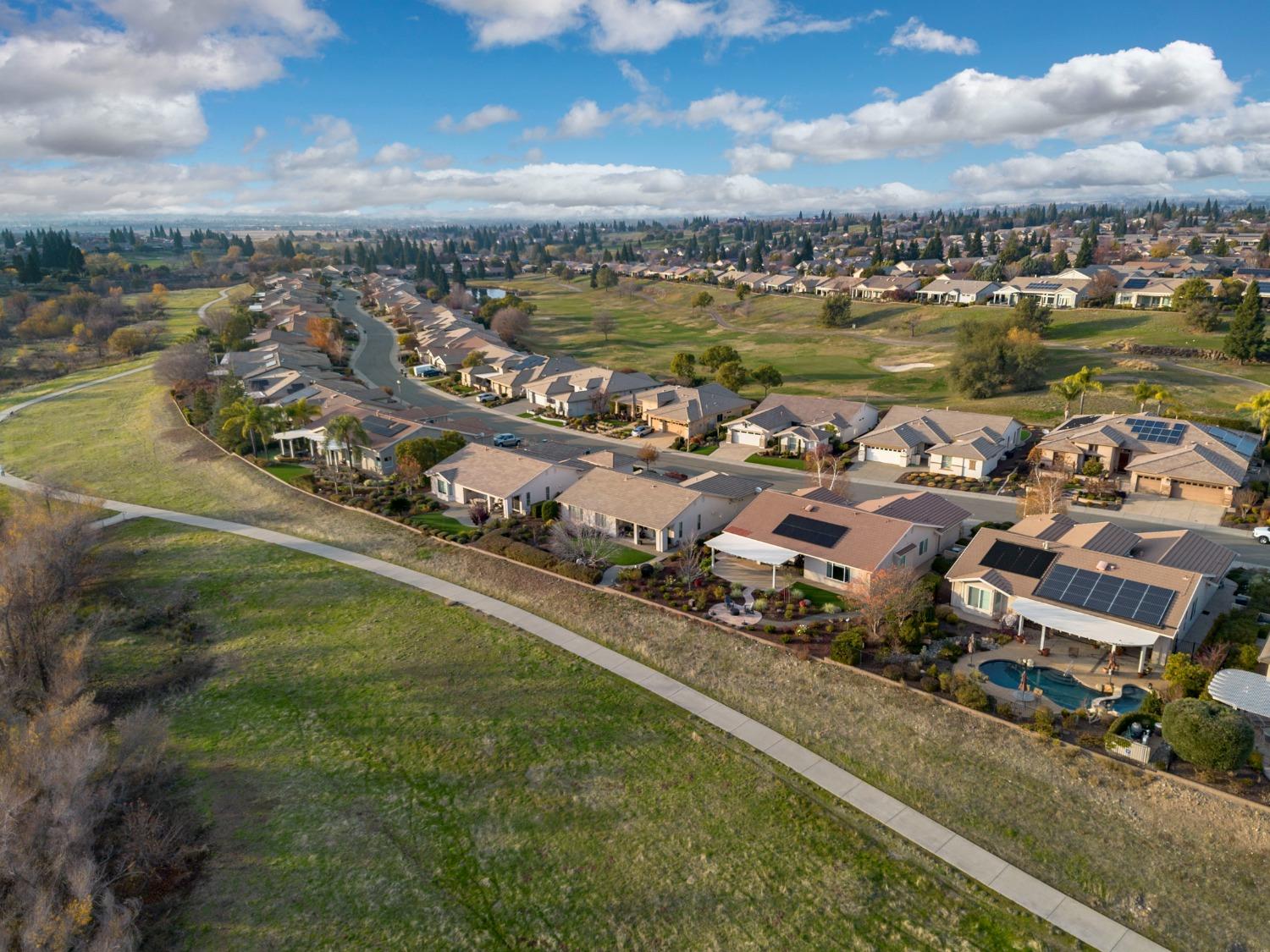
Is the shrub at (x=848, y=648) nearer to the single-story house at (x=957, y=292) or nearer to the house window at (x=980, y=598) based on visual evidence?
the house window at (x=980, y=598)

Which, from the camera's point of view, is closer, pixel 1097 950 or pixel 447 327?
pixel 1097 950

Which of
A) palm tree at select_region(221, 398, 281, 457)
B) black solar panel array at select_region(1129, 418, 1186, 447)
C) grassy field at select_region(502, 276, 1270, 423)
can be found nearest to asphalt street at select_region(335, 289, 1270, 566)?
black solar panel array at select_region(1129, 418, 1186, 447)

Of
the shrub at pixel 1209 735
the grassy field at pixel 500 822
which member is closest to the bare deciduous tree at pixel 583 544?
the grassy field at pixel 500 822

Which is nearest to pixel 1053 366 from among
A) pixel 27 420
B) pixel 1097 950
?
pixel 1097 950

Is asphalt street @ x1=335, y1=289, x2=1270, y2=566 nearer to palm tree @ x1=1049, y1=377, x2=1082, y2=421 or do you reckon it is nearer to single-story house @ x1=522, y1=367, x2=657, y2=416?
single-story house @ x1=522, y1=367, x2=657, y2=416

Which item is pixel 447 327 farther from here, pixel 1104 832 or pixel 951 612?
pixel 1104 832
